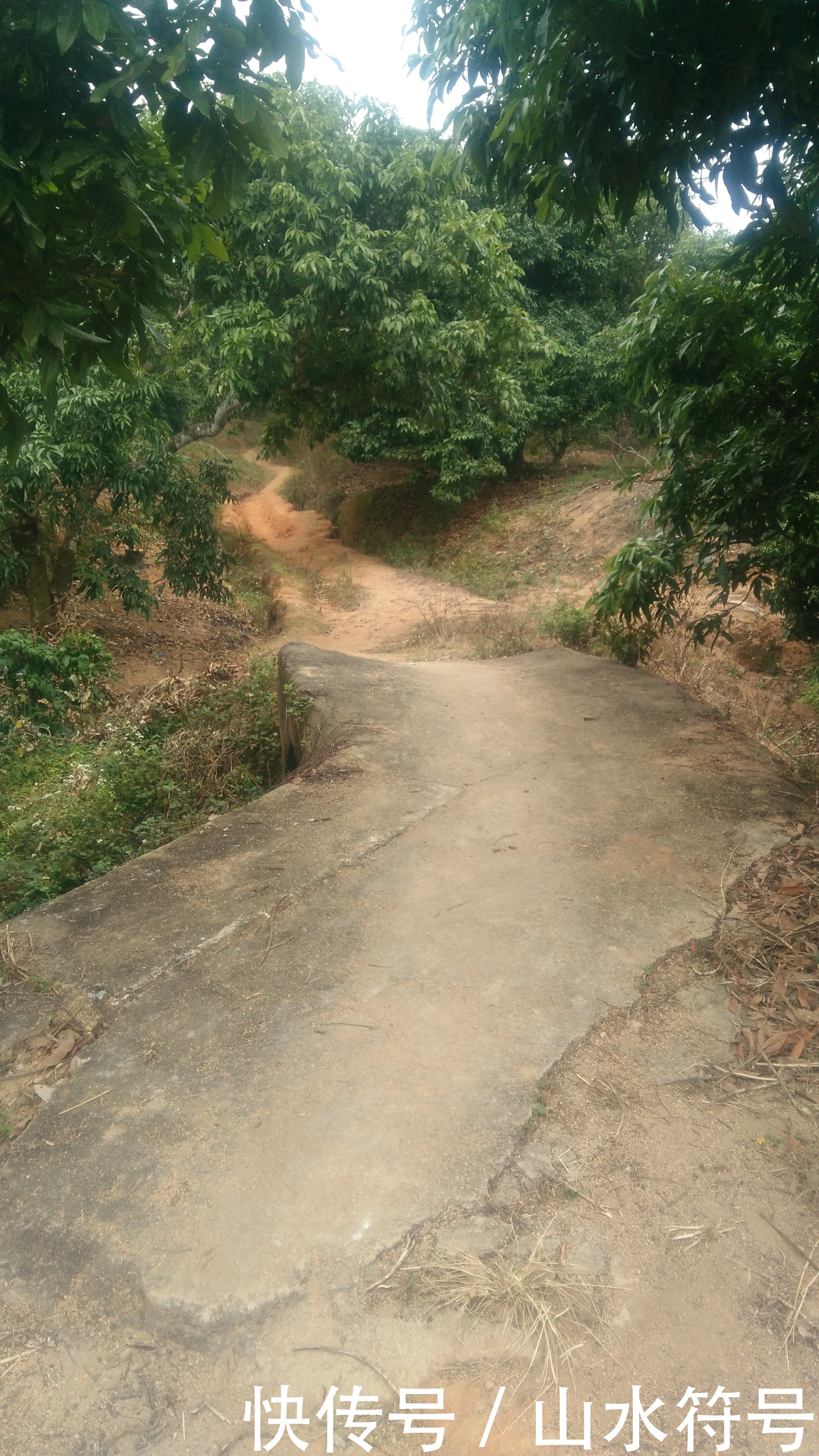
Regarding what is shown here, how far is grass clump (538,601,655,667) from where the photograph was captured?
711 centimetres

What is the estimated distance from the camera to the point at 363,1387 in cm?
174

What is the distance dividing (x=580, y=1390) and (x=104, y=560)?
32.0ft

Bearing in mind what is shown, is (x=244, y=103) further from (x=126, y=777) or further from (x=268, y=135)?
(x=126, y=777)

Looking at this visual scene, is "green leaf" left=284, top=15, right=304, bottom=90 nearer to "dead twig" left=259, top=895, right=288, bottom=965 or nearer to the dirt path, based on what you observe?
"dead twig" left=259, top=895, right=288, bottom=965

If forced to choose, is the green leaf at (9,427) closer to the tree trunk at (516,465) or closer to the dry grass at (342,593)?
the dry grass at (342,593)

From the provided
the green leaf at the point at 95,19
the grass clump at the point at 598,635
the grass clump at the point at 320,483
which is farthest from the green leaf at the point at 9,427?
the grass clump at the point at 320,483

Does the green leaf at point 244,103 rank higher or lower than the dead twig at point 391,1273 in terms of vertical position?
higher

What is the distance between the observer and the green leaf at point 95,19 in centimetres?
206

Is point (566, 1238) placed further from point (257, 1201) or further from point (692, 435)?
point (692, 435)

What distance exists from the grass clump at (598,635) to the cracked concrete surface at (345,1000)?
2.12 metres

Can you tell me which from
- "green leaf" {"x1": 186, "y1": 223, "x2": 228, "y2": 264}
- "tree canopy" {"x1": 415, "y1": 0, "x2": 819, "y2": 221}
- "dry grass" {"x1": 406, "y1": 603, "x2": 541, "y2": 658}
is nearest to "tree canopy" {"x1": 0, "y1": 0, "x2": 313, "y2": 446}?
"green leaf" {"x1": 186, "y1": 223, "x2": 228, "y2": 264}

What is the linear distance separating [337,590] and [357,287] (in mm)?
6248

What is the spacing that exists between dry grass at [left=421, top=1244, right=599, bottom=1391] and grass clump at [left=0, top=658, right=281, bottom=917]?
113 inches

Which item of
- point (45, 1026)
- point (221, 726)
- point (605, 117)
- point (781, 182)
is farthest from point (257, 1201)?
point (221, 726)
